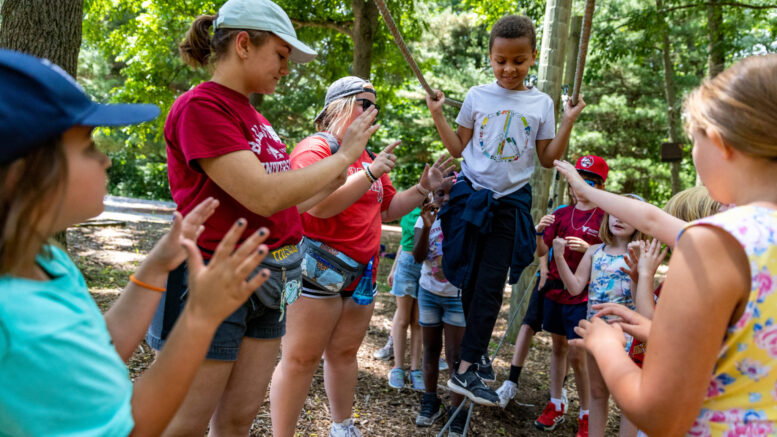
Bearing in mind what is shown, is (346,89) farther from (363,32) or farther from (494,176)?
(363,32)

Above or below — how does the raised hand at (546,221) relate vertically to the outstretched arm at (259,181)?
below

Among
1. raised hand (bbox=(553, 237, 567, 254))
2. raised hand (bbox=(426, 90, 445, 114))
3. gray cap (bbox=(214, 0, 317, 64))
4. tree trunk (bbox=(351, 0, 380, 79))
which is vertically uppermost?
tree trunk (bbox=(351, 0, 380, 79))

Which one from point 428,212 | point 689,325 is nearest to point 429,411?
point 428,212

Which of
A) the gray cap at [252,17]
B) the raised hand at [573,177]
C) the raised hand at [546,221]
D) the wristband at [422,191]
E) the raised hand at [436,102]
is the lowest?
the raised hand at [546,221]

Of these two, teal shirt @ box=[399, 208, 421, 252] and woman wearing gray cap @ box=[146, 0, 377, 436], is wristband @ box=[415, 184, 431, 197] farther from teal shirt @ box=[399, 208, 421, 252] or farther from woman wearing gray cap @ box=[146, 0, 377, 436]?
teal shirt @ box=[399, 208, 421, 252]

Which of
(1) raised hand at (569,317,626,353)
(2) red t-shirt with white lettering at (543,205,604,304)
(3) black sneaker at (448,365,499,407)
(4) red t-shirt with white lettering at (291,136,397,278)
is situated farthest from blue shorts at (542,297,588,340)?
(1) raised hand at (569,317,626,353)

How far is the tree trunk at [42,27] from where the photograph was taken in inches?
145

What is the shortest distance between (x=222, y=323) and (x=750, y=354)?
150 cm

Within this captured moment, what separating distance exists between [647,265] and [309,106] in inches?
635

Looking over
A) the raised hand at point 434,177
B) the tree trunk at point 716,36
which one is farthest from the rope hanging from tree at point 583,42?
the tree trunk at point 716,36

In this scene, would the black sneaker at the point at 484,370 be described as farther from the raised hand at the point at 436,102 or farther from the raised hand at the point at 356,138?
the raised hand at the point at 356,138

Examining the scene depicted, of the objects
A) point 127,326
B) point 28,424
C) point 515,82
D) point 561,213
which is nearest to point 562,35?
point 561,213

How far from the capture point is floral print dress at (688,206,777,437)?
114cm

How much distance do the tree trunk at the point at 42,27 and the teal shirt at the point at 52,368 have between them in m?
3.40
